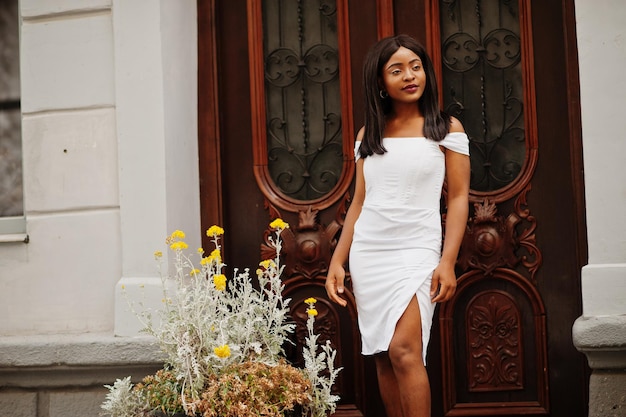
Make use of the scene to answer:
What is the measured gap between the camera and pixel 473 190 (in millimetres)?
5270

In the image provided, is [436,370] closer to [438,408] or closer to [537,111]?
[438,408]

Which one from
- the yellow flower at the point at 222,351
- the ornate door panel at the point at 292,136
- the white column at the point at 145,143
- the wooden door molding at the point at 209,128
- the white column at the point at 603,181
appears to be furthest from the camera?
the wooden door molding at the point at 209,128

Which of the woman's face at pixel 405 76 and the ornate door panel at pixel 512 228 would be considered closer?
the woman's face at pixel 405 76

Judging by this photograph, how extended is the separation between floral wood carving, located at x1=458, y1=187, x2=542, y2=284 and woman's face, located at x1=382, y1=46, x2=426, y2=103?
1.02 metres

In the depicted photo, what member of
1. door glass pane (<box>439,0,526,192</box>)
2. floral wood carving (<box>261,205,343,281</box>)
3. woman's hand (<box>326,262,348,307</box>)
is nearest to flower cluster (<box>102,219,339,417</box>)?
woman's hand (<box>326,262,348,307</box>)

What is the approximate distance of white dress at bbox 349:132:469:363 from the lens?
434cm

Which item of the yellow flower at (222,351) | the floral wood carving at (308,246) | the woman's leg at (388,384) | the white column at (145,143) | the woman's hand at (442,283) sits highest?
the white column at (145,143)

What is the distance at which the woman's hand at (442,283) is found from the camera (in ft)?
14.1

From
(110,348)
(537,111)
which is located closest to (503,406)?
(537,111)

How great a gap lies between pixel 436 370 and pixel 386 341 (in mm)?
1133

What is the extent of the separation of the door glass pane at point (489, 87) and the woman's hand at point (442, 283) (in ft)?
3.53

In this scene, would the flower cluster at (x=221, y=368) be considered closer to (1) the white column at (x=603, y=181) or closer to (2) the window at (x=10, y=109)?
(1) the white column at (x=603, y=181)

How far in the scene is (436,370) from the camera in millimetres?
5332

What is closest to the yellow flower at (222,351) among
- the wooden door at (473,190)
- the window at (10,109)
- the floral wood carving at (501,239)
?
the wooden door at (473,190)
